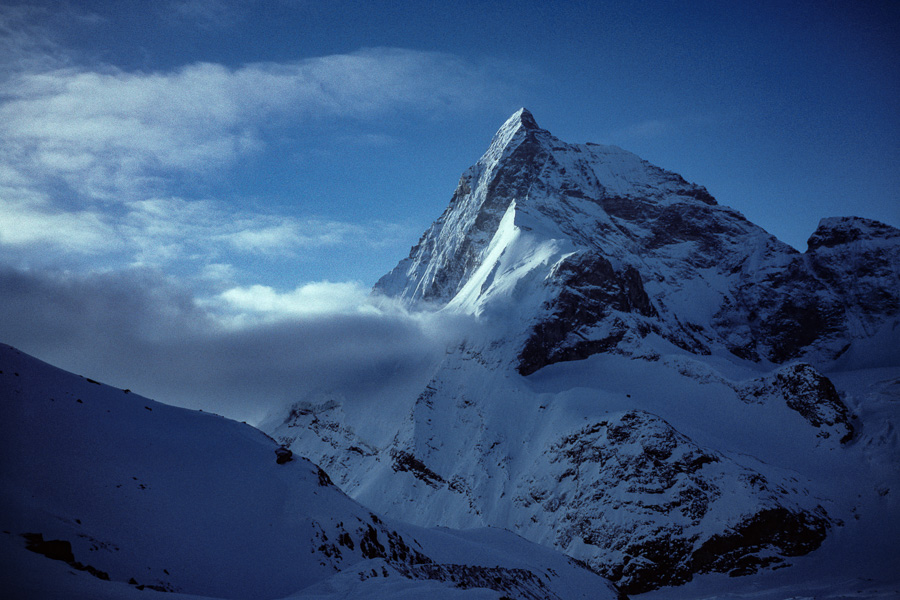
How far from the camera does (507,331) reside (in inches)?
5915

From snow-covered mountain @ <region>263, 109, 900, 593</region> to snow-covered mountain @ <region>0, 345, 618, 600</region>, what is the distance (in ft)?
209

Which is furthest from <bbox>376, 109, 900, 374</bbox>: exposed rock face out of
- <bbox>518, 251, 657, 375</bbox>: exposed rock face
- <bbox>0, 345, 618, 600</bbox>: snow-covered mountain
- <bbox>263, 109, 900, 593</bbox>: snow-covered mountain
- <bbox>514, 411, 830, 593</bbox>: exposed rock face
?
<bbox>0, 345, 618, 600</bbox>: snow-covered mountain

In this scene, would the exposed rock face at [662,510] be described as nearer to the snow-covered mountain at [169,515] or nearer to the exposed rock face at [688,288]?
the exposed rock face at [688,288]

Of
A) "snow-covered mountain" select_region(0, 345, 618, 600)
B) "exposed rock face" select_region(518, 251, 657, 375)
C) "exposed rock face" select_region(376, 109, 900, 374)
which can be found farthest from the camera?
"exposed rock face" select_region(376, 109, 900, 374)

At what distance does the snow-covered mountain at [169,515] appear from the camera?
24.2m

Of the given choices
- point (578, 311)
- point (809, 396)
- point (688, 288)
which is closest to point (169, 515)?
point (578, 311)

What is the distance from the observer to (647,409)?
122 metres

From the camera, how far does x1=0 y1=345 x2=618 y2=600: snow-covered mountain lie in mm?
24219

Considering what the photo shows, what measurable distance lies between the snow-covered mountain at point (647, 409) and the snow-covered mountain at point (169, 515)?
63.8m

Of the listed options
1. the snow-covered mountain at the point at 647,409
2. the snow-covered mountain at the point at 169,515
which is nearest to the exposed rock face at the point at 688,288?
the snow-covered mountain at the point at 647,409

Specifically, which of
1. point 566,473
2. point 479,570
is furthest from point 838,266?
point 479,570

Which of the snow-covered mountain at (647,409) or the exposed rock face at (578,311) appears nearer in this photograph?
the snow-covered mountain at (647,409)

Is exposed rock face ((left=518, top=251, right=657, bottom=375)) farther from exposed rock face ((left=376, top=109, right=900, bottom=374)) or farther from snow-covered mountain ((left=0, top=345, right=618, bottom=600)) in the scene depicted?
snow-covered mountain ((left=0, top=345, right=618, bottom=600))

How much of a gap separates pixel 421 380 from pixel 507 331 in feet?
81.3
